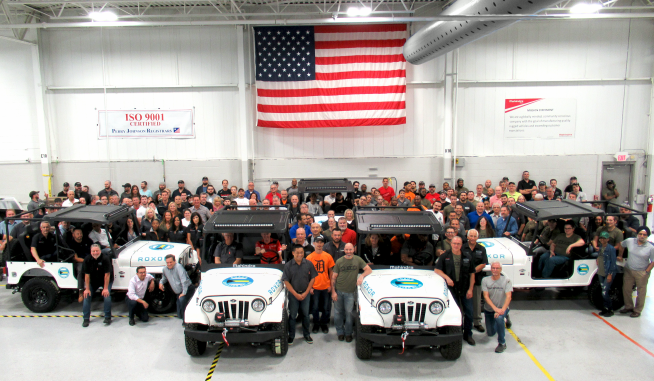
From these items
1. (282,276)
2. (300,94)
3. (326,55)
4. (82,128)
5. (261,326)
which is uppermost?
(326,55)

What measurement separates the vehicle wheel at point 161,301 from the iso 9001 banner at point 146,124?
26.8ft

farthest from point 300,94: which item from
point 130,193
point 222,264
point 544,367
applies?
point 544,367

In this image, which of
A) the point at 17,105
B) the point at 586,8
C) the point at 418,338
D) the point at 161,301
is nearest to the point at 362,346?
the point at 418,338

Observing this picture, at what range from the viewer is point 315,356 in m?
6.32

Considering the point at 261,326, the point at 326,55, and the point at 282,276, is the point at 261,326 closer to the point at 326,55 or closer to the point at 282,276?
the point at 282,276

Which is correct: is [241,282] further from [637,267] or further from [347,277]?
[637,267]

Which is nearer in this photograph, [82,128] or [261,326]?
[261,326]

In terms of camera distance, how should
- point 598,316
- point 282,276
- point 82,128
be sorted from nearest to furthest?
point 282,276 → point 598,316 → point 82,128

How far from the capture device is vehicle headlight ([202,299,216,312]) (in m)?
5.83

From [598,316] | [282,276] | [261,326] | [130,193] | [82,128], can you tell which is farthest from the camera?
[82,128]

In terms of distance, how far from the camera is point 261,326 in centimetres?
600

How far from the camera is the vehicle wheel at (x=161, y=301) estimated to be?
25.6 ft

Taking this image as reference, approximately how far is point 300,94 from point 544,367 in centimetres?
1060

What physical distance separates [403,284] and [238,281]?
2296 mm
